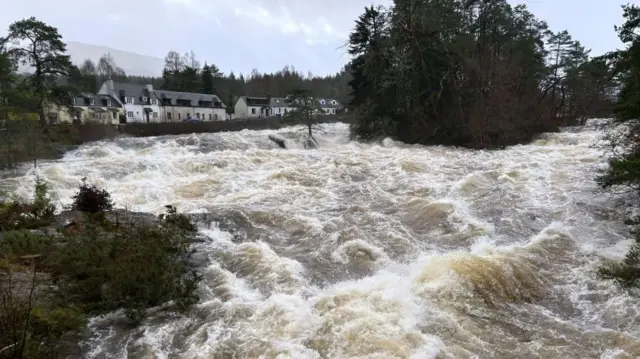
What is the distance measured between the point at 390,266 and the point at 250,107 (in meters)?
70.2

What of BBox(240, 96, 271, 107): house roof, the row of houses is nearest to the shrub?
the row of houses

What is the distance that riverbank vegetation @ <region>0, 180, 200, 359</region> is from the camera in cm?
472

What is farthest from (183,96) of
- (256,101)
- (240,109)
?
(256,101)

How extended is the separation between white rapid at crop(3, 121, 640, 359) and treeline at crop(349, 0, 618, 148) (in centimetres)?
1289

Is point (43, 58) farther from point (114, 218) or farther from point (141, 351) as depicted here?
point (141, 351)

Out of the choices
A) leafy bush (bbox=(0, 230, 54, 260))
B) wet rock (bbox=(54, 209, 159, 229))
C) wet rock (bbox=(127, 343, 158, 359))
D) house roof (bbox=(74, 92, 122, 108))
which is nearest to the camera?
wet rock (bbox=(127, 343, 158, 359))

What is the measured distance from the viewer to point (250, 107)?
246 feet

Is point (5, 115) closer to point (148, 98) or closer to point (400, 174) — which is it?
point (400, 174)

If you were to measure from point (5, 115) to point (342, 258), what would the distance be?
19.9 metres

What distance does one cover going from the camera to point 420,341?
5.23 metres

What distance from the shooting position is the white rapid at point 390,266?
5.34 m

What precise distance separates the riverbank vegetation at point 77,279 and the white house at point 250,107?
67064mm

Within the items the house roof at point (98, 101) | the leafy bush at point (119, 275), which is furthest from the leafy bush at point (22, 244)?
the house roof at point (98, 101)

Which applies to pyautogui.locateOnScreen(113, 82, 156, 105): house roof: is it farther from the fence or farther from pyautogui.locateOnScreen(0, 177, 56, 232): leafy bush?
pyautogui.locateOnScreen(0, 177, 56, 232): leafy bush
